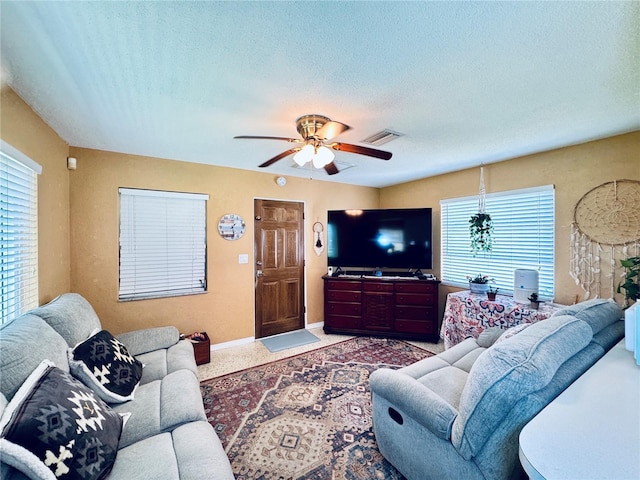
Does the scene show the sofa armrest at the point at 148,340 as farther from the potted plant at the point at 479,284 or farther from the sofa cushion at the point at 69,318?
the potted plant at the point at 479,284

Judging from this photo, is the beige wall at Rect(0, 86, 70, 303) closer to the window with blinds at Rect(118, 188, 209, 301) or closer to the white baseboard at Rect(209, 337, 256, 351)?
the window with blinds at Rect(118, 188, 209, 301)

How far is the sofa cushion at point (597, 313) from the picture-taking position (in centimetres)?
156

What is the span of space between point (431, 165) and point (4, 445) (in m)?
3.97

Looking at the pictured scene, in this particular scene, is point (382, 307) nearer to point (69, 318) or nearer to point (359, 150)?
point (359, 150)

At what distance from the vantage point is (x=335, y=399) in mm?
2396

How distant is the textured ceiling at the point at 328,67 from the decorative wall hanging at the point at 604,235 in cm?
56

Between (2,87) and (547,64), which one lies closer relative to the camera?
(547,64)

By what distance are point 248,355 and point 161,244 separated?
1765mm

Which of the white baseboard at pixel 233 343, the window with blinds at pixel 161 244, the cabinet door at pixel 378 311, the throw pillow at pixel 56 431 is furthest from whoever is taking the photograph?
the cabinet door at pixel 378 311

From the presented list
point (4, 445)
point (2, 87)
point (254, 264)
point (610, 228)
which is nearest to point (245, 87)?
point (2, 87)

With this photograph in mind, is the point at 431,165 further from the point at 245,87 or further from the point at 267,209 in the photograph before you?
the point at 245,87

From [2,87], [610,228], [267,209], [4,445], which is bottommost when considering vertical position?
[4,445]

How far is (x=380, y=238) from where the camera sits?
13.2 feet

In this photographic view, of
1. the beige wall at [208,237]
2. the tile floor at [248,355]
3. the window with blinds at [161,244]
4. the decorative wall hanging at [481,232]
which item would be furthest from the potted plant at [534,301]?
the window with blinds at [161,244]
